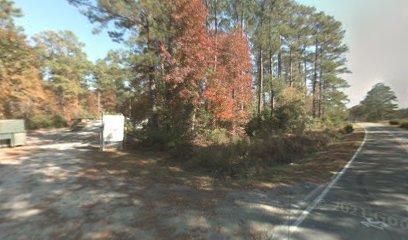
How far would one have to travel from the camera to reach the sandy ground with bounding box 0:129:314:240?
5.00 m

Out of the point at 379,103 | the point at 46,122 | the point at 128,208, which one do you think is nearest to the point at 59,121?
the point at 46,122

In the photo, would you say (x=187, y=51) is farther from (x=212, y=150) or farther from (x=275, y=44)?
(x=275, y=44)

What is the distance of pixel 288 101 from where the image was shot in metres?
26.5

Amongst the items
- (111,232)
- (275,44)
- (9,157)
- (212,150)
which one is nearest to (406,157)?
(212,150)

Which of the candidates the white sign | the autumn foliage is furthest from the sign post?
the autumn foliage

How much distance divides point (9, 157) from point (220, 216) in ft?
37.1

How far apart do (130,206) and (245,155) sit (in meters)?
7.54

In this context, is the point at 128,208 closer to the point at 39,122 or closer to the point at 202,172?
the point at 202,172

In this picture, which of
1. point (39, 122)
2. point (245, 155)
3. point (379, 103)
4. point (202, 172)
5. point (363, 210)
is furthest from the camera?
point (379, 103)

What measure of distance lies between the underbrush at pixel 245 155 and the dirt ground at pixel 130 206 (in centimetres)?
162

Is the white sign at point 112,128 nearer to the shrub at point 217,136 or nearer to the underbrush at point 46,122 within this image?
the shrub at point 217,136

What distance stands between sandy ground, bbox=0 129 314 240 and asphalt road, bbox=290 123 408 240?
0.61 meters

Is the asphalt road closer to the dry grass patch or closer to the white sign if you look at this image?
the dry grass patch

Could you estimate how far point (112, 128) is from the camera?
15.0m
